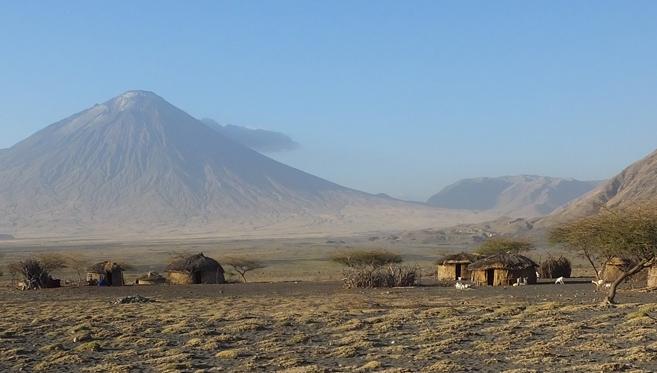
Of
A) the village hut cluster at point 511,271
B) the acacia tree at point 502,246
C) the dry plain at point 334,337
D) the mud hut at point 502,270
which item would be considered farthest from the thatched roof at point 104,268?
the acacia tree at point 502,246

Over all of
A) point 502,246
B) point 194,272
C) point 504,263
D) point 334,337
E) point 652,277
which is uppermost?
point 502,246

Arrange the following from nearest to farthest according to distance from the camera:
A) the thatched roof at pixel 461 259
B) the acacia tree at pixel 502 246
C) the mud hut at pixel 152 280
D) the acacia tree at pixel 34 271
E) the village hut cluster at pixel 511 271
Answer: the village hut cluster at pixel 511 271, the acacia tree at pixel 34 271, the thatched roof at pixel 461 259, the mud hut at pixel 152 280, the acacia tree at pixel 502 246

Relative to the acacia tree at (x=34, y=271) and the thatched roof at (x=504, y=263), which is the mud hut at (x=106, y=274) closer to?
the acacia tree at (x=34, y=271)

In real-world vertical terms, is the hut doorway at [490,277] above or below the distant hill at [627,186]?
below

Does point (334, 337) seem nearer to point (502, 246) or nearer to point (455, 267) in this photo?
point (455, 267)

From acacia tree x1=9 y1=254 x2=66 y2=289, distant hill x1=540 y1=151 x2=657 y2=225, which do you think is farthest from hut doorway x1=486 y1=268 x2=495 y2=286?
distant hill x1=540 y1=151 x2=657 y2=225

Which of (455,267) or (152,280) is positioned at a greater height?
(455,267)

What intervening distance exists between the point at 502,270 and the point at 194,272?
653 inches

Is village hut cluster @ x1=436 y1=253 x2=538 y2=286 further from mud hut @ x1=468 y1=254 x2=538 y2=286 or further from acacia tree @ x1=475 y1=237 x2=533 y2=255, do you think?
acacia tree @ x1=475 y1=237 x2=533 y2=255

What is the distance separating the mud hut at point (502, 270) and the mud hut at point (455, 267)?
10.4 feet

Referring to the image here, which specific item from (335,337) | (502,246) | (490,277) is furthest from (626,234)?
(502,246)

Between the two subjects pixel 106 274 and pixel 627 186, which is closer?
pixel 106 274

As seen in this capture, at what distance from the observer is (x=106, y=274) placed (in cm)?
4572

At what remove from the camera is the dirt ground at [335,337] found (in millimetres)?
14922
